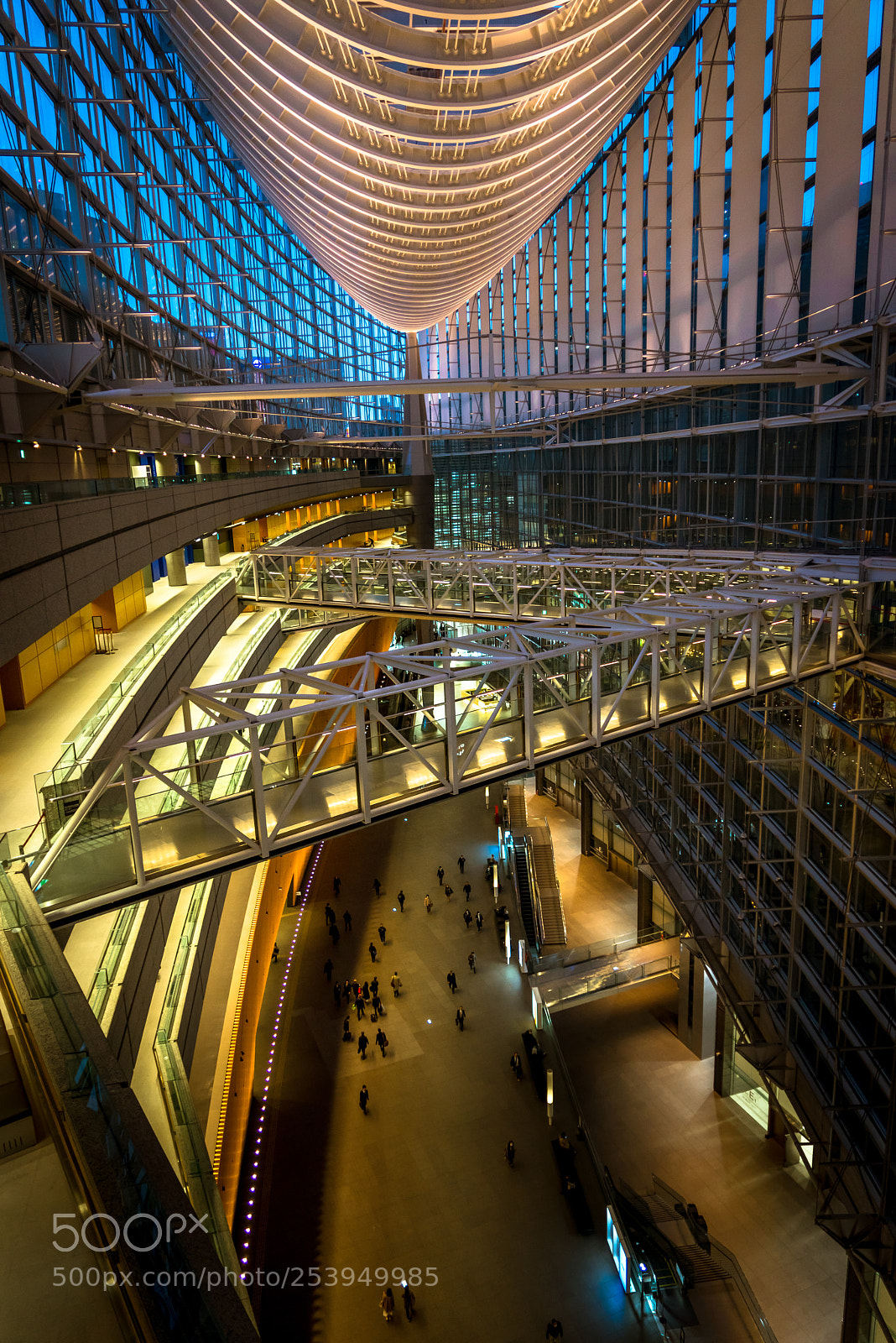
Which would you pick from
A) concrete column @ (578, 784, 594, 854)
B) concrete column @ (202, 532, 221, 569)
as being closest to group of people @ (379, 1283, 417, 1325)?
concrete column @ (578, 784, 594, 854)

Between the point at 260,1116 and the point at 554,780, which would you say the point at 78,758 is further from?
the point at 554,780

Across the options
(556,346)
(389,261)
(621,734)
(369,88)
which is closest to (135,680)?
(621,734)

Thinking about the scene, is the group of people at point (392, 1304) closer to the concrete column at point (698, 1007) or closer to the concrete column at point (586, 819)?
the concrete column at point (698, 1007)

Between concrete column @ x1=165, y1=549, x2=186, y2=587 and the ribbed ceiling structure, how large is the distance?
36.6ft

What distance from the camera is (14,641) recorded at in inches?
347

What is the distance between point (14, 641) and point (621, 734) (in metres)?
7.93

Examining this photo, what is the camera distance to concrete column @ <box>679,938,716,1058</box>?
2222cm

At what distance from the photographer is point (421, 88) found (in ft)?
43.2

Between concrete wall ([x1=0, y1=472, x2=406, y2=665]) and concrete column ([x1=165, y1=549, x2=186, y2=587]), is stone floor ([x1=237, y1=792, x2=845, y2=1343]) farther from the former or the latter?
concrete wall ([x1=0, y1=472, x2=406, y2=665])

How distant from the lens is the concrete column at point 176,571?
1035 inches

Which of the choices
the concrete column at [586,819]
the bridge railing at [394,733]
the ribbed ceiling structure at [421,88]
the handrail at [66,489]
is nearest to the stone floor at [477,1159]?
the concrete column at [586,819]

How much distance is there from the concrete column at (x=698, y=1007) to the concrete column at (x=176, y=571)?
18481 mm

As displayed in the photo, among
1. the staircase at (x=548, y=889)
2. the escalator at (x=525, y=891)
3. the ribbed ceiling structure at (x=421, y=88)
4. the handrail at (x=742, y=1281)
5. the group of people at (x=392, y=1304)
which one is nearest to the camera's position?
the ribbed ceiling structure at (x=421, y=88)

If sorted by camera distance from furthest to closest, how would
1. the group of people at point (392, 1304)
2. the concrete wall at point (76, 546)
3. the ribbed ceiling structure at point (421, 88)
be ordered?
the group of people at point (392, 1304) → the ribbed ceiling structure at point (421, 88) → the concrete wall at point (76, 546)
